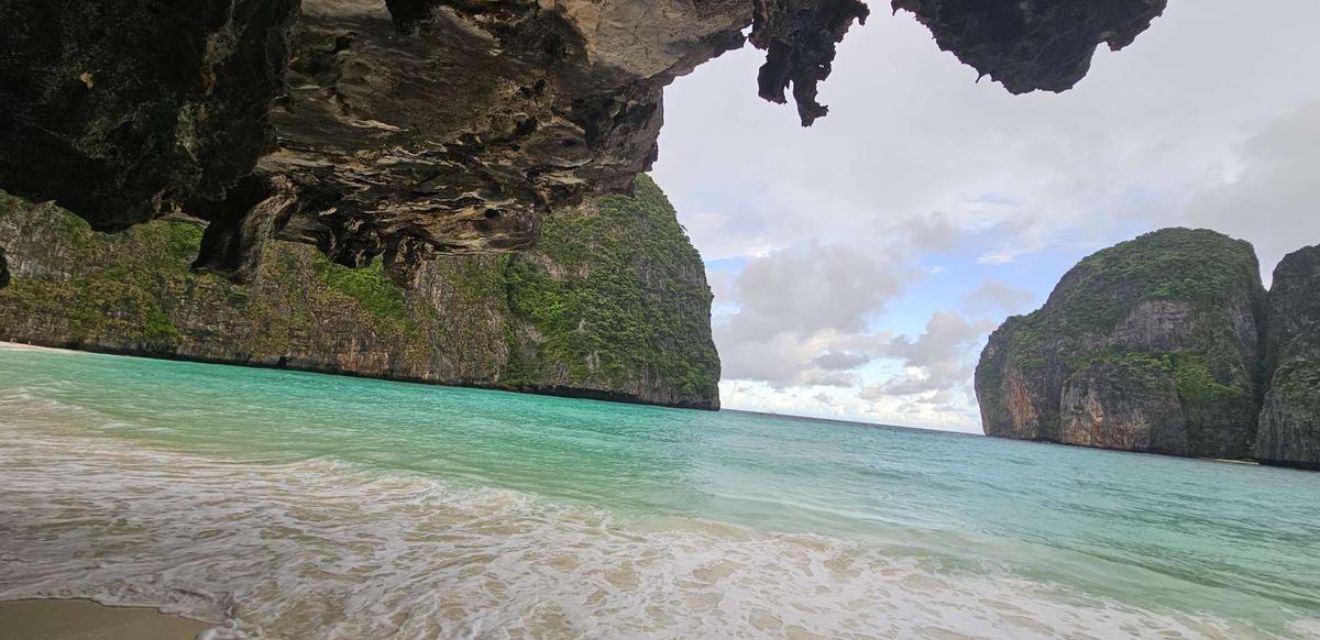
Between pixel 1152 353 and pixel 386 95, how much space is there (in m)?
103

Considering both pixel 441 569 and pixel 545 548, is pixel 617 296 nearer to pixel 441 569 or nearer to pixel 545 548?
pixel 545 548

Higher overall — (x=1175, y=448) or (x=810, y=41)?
(x=810, y=41)

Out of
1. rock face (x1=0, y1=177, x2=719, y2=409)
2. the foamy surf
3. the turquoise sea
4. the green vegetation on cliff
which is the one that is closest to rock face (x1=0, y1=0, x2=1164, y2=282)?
the foamy surf

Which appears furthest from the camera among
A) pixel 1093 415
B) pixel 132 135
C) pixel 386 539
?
pixel 1093 415

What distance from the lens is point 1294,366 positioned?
6100cm

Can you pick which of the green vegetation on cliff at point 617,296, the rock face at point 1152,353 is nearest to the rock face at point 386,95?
the green vegetation on cliff at point 617,296

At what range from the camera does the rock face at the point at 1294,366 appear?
56781mm

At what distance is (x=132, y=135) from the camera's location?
3.08 metres

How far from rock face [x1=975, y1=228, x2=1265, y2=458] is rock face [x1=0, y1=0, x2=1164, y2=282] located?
89.6m

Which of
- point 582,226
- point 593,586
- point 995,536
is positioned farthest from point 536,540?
point 582,226

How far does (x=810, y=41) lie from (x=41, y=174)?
791cm

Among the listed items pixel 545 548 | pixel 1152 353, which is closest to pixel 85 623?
pixel 545 548

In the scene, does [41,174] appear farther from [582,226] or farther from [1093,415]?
[1093,415]

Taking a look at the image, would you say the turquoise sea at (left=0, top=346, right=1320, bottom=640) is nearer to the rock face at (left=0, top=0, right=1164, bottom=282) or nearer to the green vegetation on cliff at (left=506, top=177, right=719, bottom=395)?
the rock face at (left=0, top=0, right=1164, bottom=282)
